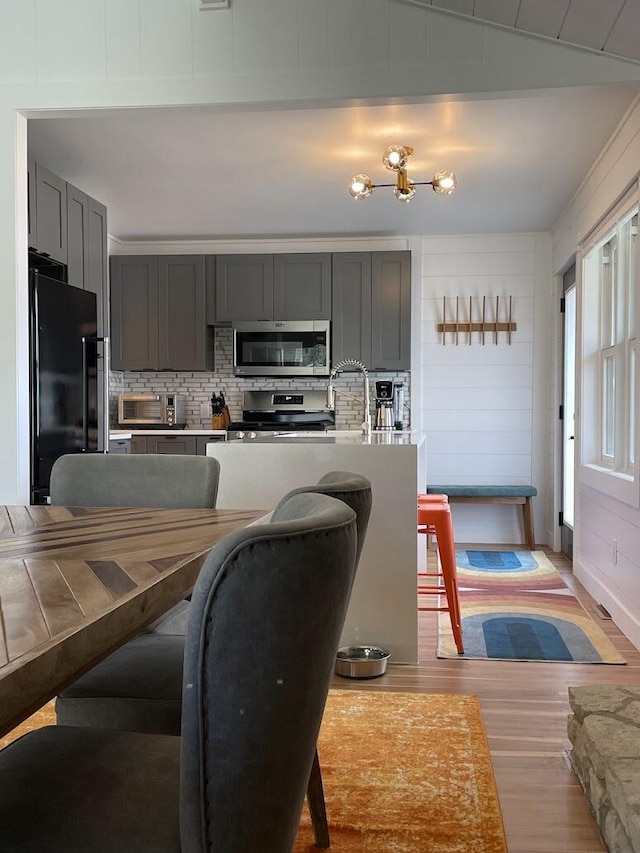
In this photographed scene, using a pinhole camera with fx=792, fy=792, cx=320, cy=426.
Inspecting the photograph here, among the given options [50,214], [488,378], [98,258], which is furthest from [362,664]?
[488,378]

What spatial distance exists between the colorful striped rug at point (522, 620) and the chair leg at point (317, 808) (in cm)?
170

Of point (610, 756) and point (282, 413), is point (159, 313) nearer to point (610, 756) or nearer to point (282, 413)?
point (282, 413)

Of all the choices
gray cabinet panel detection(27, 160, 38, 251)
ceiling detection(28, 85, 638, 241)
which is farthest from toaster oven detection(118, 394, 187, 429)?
gray cabinet panel detection(27, 160, 38, 251)

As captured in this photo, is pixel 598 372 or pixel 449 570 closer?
pixel 449 570

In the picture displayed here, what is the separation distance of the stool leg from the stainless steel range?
3.04m

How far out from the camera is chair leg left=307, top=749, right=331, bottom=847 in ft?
5.75

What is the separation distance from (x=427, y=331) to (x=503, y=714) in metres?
4.32

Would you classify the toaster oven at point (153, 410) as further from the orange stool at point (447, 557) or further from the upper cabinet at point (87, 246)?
the orange stool at point (447, 557)

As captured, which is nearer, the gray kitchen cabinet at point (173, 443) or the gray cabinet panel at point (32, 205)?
the gray cabinet panel at point (32, 205)

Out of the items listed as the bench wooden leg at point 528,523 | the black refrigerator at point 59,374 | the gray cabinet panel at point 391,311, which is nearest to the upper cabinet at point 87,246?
the black refrigerator at point 59,374

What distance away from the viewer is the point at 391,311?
6453 mm

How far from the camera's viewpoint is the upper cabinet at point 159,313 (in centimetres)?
663

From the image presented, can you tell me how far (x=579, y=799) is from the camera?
217 centimetres

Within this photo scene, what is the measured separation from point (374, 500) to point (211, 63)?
189 centimetres
